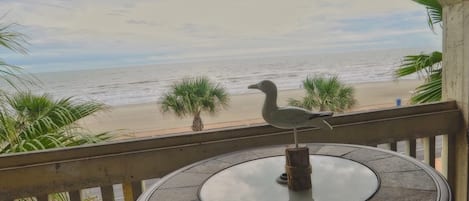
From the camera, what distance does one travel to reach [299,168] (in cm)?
112

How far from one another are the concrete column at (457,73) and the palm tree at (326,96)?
4793 mm

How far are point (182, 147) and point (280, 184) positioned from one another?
0.59 metres

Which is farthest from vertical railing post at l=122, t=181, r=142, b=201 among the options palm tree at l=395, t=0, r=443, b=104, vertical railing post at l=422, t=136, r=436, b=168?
palm tree at l=395, t=0, r=443, b=104

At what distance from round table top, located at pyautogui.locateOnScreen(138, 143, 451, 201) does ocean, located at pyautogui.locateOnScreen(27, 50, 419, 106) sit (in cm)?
1271

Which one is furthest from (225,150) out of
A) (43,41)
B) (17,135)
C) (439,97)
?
(43,41)

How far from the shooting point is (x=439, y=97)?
8.00ft

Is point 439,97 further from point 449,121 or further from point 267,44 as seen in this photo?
point 267,44

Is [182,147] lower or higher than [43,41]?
lower

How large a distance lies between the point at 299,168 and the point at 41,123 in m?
1.44

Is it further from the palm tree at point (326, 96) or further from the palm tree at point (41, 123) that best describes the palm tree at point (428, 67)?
the palm tree at point (326, 96)

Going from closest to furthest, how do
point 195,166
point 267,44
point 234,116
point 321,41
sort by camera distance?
point 195,166
point 234,116
point 321,41
point 267,44

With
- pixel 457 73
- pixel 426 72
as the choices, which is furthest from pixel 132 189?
pixel 426 72

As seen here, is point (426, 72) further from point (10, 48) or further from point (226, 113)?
point (226, 113)

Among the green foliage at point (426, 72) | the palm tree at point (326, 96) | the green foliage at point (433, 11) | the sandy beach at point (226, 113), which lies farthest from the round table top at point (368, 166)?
the sandy beach at point (226, 113)
